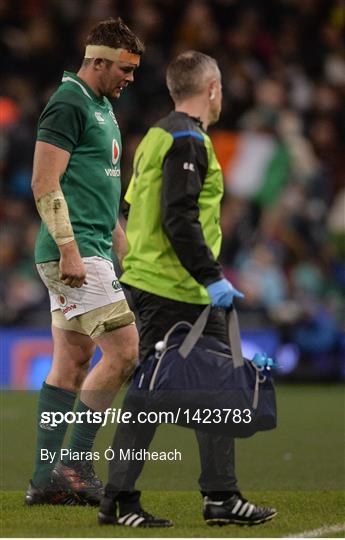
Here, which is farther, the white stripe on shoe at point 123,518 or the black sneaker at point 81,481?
the black sneaker at point 81,481

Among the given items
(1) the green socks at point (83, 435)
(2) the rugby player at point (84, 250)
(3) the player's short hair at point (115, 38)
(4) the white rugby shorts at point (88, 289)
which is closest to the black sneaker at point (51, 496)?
(2) the rugby player at point (84, 250)

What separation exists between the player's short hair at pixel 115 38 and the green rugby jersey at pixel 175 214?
0.66 m

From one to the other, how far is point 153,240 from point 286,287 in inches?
320

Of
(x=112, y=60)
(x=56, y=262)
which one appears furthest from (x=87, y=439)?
(x=112, y=60)

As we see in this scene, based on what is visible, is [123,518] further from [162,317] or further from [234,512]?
[162,317]

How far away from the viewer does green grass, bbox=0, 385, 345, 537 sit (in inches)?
202

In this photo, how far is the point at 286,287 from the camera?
43.3 feet

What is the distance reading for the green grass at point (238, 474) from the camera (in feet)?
16.9

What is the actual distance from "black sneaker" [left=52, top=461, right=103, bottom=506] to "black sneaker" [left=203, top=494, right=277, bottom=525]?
2.36 feet

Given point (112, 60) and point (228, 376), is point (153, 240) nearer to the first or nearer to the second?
point (228, 376)

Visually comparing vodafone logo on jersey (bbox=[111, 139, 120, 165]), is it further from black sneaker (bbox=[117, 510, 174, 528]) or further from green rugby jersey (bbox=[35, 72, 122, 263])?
black sneaker (bbox=[117, 510, 174, 528])

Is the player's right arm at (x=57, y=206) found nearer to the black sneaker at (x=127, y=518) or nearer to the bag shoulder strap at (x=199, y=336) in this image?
the bag shoulder strap at (x=199, y=336)

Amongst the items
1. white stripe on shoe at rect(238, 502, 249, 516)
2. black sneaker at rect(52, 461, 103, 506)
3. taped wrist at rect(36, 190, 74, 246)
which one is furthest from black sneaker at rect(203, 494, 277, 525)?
taped wrist at rect(36, 190, 74, 246)

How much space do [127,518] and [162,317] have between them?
2.57ft
